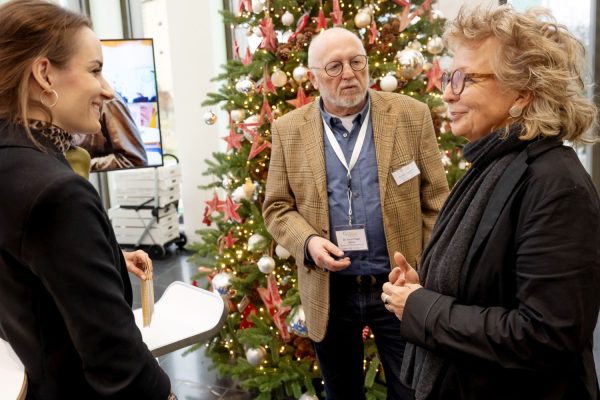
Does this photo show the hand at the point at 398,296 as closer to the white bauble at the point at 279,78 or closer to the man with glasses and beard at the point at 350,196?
the man with glasses and beard at the point at 350,196

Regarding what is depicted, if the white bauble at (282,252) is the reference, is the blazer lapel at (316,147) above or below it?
above

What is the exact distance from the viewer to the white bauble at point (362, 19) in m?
2.48

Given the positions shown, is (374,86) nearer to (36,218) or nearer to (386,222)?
(386,222)

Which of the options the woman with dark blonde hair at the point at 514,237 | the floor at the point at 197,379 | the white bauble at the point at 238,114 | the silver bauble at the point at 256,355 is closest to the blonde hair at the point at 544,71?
the woman with dark blonde hair at the point at 514,237

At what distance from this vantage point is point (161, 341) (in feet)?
3.78

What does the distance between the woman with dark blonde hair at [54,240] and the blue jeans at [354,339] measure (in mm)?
975

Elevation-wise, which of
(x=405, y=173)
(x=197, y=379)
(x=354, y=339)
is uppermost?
(x=405, y=173)

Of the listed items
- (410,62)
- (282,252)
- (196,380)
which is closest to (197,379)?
(196,380)

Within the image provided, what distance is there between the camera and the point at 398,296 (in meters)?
1.20

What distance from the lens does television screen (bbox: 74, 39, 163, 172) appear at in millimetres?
4109

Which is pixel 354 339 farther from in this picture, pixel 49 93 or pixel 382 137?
pixel 49 93

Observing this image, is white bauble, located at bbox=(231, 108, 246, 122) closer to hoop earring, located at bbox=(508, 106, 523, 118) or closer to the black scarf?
the black scarf

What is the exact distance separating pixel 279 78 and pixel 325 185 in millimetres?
922

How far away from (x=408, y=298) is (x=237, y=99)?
193 centimetres
